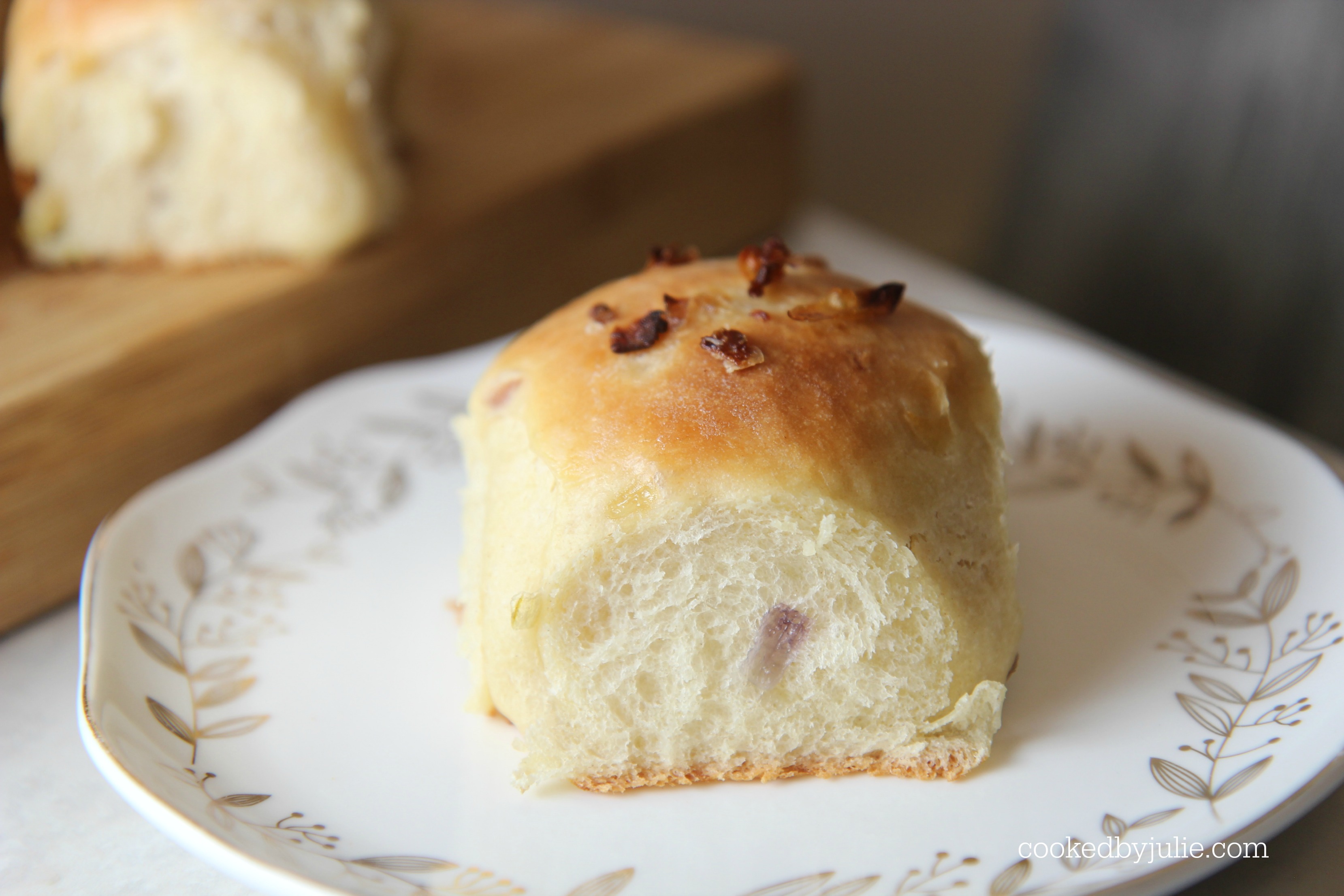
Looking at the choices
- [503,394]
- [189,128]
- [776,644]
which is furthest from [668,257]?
[189,128]

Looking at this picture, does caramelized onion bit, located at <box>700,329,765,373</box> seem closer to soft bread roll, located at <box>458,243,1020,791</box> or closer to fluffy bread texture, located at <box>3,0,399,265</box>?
soft bread roll, located at <box>458,243,1020,791</box>

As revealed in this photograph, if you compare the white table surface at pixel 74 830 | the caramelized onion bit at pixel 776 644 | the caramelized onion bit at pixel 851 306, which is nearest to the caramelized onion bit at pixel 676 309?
the caramelized onion bit at pixel 851 306

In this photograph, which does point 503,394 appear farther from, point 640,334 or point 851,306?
point 851,306

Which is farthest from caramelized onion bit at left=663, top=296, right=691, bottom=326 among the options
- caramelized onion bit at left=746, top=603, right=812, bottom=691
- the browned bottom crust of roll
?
the browned bottom crust of roll

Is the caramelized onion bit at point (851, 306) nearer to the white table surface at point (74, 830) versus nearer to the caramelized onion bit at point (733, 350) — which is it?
the caramelized onion bit at point (733, 350)

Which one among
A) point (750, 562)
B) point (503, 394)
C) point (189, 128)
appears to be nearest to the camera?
point (750, 562)

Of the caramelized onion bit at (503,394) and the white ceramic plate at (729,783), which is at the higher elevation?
the caramelized onion bit at (503,394)
